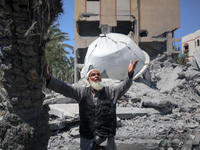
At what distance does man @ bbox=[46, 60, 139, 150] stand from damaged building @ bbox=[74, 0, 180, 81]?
14585 millimetres

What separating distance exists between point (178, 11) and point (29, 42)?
1871cm

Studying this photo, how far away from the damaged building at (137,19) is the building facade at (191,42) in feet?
47.8

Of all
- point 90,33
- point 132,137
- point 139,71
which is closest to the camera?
point 132,137

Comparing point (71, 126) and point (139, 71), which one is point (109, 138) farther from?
point (139, 71)

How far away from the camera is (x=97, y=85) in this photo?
2.81 metres

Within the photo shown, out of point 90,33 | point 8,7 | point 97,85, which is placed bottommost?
point 97,85

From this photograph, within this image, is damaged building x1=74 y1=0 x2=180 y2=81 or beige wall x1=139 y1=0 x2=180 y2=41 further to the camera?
beige wall x1=139 y1=0 x2=180 y2=41

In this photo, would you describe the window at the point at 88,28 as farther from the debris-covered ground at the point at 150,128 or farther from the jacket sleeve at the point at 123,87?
the jacket sleeve at the point at 123,87

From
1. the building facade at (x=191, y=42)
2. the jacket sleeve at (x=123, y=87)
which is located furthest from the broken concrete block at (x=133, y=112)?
the building facade at (x=191, y=42)

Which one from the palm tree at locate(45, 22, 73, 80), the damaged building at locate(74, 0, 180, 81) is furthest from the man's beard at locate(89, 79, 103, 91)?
the damaged building at locate(74, 0, 180, 81)

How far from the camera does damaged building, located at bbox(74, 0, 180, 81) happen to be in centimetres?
1762

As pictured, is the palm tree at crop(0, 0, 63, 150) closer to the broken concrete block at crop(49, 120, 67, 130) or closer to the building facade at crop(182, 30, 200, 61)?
the broken concrete block at crop(49, 120, 67, 130)

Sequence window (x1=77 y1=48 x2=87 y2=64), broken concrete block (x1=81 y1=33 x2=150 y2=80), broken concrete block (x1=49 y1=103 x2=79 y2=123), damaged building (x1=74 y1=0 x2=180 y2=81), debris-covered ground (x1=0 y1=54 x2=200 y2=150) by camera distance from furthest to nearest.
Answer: window (x1=77 y1=48 x2=87 y2=64) → damaged building (x1=74 y1=0 x2=180 y2=81) → broken concrete block (x1=81 y1=33 x2=150 y2=80) → broken concrete block (x1=49 y1=103 x2=79 y2=123) → debris-covered ground (x1=0 y1=54 x2=200 y2=150)

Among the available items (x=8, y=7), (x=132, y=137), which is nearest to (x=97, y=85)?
(x=8, y=7)
